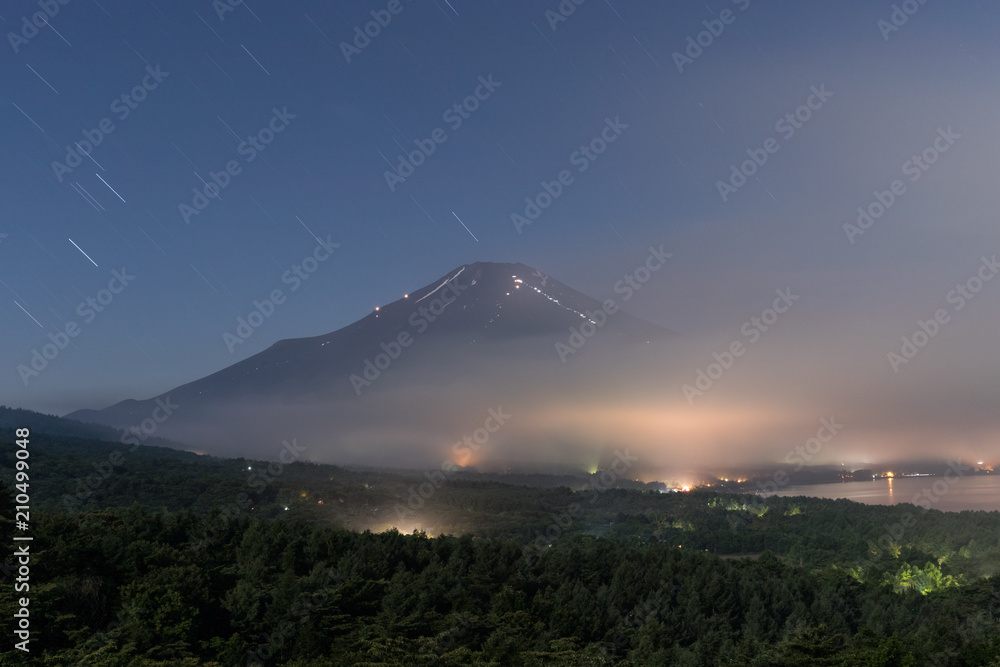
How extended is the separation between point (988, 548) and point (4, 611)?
302 ft

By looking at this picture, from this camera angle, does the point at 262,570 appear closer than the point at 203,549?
Yes

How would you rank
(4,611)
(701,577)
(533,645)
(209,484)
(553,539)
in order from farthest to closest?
(209,484), (553,539), (701,577), (533,645), (4,611)

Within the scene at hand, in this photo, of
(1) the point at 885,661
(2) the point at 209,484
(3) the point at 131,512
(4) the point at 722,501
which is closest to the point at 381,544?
(3) the point at 131,512

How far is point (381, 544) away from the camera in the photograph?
4659 centimetres

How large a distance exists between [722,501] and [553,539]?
195ft

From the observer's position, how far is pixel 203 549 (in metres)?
39.9

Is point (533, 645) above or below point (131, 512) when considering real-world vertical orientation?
below

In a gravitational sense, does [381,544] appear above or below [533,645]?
above

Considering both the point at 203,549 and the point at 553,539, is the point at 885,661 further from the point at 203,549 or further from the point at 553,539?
the point at 553,539

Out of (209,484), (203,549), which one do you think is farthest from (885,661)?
(209,484)

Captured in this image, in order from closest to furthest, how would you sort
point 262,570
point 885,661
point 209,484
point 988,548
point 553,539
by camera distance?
point 885,661 → point 262,570 → point 988,548 → point 553,539 → point 209,484

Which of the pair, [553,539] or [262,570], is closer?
[262,570]

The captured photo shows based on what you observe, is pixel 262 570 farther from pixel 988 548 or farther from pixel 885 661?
pixel 988 548

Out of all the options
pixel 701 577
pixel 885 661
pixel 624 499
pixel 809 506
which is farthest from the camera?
pixel 624 499
